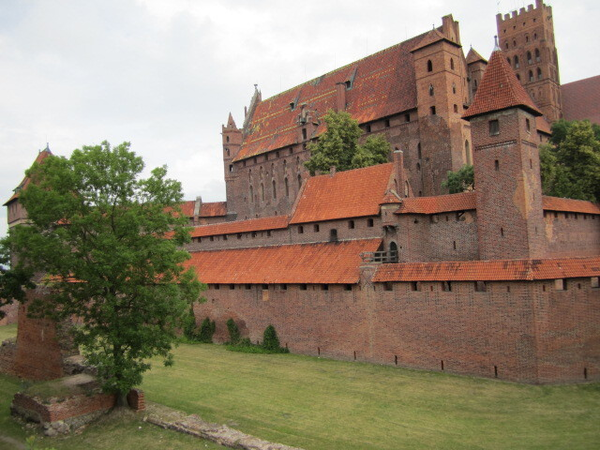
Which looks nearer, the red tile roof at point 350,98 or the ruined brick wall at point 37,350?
the ruined brick wall at point 37,350

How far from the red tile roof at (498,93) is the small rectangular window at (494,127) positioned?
603 mm

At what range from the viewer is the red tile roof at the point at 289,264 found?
26984 mm

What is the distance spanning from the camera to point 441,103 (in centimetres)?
3772

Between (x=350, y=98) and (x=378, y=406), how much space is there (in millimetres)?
34798

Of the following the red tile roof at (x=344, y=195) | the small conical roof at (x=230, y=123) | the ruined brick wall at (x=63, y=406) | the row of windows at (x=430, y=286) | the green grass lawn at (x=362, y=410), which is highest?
the small conical roof at (x=230, y=123)

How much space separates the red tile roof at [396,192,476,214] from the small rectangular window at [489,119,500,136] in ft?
10.4

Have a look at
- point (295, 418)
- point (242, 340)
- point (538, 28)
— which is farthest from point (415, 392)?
point (538, 28)

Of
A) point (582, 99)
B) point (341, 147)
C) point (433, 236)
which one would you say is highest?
point (582, 99)

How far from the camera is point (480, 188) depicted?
2462 centimetres

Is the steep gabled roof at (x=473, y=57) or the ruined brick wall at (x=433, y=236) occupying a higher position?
the steep gabled roof at (x=473, y=57)

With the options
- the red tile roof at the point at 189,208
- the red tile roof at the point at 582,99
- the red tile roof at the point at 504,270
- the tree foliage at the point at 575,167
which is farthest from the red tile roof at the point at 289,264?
the red tile roof at the point at 582,99

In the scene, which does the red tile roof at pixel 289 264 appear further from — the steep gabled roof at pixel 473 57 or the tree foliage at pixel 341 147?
the steep gabled roof at pixel 473 57

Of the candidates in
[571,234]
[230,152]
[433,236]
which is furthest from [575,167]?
[230,152]

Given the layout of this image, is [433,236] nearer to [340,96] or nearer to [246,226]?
[246,226]
